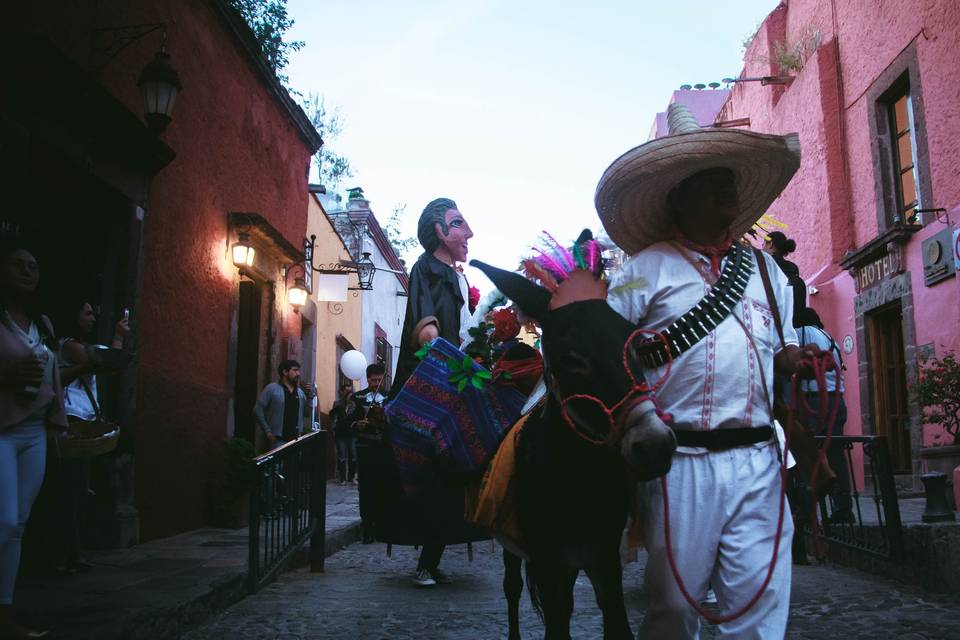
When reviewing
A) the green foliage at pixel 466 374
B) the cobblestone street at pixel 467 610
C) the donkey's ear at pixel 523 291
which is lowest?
the cobblestone street at pixel 467 610

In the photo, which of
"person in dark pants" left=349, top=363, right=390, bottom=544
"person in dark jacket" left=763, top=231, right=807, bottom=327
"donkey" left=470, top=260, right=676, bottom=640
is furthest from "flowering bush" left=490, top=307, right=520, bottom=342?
"person in dark jacket" left=763, top=231, right=807, bottom=327

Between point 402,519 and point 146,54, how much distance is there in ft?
16.3

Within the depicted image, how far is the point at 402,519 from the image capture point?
595 cm

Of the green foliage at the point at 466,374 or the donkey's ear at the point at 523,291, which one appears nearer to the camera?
the donkey's ear at the point at 523,291

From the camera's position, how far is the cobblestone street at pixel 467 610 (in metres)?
4.66

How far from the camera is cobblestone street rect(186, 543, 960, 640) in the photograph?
4656 mm

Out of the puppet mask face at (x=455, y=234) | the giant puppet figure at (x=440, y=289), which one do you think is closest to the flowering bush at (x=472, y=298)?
the giant puppet figure at (x=440, y=289)

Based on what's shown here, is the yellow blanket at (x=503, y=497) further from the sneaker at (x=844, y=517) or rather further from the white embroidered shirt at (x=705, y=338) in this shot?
the sneaker at (x=844, y=517)

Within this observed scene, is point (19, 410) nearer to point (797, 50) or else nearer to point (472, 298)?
point (472, 298)

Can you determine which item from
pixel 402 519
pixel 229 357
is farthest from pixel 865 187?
pixel 402 519

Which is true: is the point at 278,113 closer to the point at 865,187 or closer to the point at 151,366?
the point at 151,366

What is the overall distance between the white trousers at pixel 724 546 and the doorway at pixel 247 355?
983 centimetres

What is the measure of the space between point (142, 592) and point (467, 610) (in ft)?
6.06

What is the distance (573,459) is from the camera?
2.95 metres
